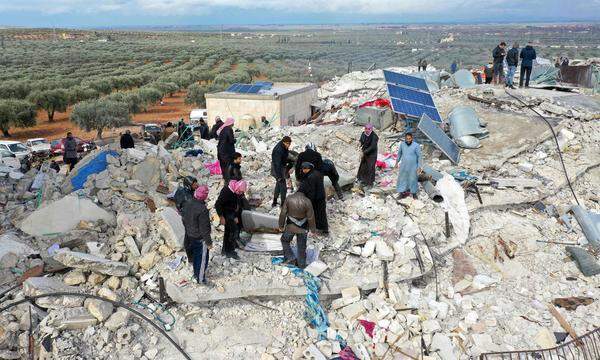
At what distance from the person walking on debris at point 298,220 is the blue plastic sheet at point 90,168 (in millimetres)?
5000

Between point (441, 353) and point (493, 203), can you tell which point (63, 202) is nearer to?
point (441, 353)

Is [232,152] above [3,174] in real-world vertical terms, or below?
above

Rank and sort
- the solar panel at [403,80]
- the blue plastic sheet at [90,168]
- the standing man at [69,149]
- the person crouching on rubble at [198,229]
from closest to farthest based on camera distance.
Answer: the person crouching on rubble at [198,229]
the blue plastic sheet at [90,168]
the standing man at [69,149]
the solar panel at [403,80]

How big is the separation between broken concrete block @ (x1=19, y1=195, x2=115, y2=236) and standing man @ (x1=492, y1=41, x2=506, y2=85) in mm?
12884

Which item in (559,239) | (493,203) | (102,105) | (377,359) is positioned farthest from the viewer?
(102,105)

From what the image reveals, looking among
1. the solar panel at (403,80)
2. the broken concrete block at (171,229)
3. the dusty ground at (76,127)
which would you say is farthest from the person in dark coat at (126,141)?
the dusty ground at (76,127)

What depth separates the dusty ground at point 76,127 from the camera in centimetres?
2973

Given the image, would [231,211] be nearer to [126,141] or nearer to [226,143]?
[226,143]

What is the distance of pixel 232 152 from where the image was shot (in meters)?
8.80

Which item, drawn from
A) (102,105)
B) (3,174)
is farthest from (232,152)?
(102,105)

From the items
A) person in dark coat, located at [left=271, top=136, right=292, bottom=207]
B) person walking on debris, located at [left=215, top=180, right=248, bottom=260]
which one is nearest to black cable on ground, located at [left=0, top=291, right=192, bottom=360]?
person walking on debris, located at [left=215, top=180, right=248, bottom=260]

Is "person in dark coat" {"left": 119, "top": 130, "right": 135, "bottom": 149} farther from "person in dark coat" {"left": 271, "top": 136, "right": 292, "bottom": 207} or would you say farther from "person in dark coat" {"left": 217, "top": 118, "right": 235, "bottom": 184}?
"person in dark coat" {"left": 271, "top": 136, "right": 292, "bottom": 207}

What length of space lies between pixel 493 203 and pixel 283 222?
15.7ft

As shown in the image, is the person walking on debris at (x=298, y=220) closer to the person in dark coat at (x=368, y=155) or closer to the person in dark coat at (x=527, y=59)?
the person in dark coat at (x=368, y=155)
